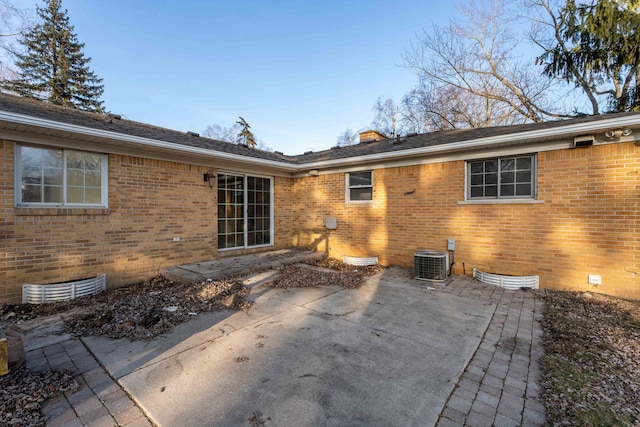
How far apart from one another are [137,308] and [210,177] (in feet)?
12.4

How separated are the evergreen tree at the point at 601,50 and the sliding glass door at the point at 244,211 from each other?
12404 millimetres

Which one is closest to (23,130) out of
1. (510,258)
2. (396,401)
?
(396,401)

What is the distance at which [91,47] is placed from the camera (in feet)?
63.2

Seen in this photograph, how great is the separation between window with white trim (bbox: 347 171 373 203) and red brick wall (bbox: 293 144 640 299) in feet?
0.70

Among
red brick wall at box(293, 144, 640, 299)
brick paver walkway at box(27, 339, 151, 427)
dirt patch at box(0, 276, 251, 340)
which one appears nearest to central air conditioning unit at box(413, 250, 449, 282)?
red brick wall at box(293, 144, 640, 299)

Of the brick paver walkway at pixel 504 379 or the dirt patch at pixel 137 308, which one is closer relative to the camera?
the brick paver walkway at pixel 504 379

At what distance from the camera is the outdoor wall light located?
7.11m

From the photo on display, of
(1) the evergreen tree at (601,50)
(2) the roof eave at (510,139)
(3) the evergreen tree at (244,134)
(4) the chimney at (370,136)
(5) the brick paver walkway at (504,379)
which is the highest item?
(3) the evergreen tree at (244,134)

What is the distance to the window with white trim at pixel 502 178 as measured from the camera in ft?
19.0

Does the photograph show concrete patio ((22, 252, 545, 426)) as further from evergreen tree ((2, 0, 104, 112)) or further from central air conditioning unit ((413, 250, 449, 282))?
evergreen tree ((2, 0, 104, 112))

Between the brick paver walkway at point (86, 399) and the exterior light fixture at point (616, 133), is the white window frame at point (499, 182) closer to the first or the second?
the exterior light fixture at point (616, 133)

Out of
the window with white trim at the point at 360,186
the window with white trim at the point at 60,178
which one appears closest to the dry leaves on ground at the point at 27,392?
the window with white trim at the point at 60,178

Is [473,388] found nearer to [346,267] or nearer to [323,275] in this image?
[323,275]

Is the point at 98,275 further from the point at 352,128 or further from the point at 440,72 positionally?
the point at 352,128
